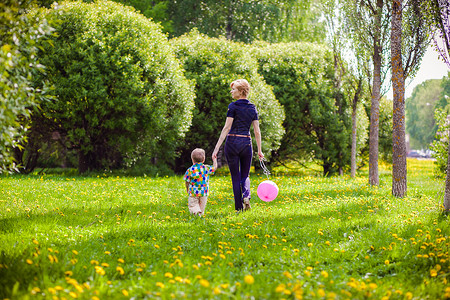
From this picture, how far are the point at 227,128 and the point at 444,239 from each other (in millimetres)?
3582

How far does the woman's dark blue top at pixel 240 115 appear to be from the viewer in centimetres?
629

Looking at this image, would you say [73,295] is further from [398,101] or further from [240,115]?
[398,101]

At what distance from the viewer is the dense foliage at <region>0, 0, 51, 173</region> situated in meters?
3.34

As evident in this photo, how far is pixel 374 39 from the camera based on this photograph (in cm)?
1157

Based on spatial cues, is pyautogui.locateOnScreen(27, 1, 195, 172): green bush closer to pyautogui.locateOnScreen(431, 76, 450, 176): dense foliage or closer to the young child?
the young child

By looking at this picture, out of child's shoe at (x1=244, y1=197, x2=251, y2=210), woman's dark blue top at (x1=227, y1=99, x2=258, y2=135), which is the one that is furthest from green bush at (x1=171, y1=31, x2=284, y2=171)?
woman's dark blue top at (x1=227, y1=99, x2=258, y2=135)

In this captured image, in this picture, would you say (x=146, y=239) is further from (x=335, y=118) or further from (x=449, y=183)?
(x=335, y=118)

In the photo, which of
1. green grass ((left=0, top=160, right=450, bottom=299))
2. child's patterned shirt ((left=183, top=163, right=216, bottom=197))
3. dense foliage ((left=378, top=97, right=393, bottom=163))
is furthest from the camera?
dense foliage ((left=378, top=97, right=393, bottom=163))

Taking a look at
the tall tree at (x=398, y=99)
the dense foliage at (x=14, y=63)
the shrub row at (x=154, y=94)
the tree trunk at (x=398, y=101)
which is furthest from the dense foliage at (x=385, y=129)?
the dense foliage at (x=14, y=63)

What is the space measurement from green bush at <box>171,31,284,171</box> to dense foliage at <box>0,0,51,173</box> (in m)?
11.0

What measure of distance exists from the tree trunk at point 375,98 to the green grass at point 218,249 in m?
3.88

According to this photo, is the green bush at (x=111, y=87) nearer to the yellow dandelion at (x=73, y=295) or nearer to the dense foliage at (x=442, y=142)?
the yellow dandelion at (x=73, y=295)

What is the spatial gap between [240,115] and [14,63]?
12.1ft

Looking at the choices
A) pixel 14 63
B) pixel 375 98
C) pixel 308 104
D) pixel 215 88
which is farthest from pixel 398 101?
pixel 308 104
